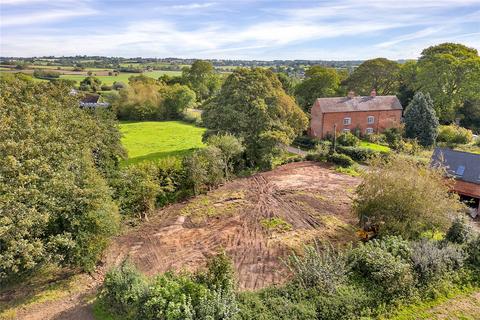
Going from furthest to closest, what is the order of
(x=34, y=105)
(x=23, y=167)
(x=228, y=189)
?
(x=228, y=189) < (x=34, y=105) < (x=23, y=167)

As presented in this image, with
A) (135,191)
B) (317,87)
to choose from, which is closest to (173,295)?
(135,191)

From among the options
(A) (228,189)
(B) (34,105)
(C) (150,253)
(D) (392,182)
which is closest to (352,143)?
(A) (228,189)

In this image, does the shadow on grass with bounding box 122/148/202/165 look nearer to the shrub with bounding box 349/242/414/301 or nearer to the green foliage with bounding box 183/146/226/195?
the green foliage with bounding box 183/146/226/195

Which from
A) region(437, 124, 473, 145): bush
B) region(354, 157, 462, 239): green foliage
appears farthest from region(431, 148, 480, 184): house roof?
region(437, 124, 473, 145): bush

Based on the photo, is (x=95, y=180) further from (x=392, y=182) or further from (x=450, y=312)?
(x=450, y=312)

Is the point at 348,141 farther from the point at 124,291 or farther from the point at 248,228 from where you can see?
the point at 124,291

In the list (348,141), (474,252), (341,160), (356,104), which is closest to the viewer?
(474,252)
